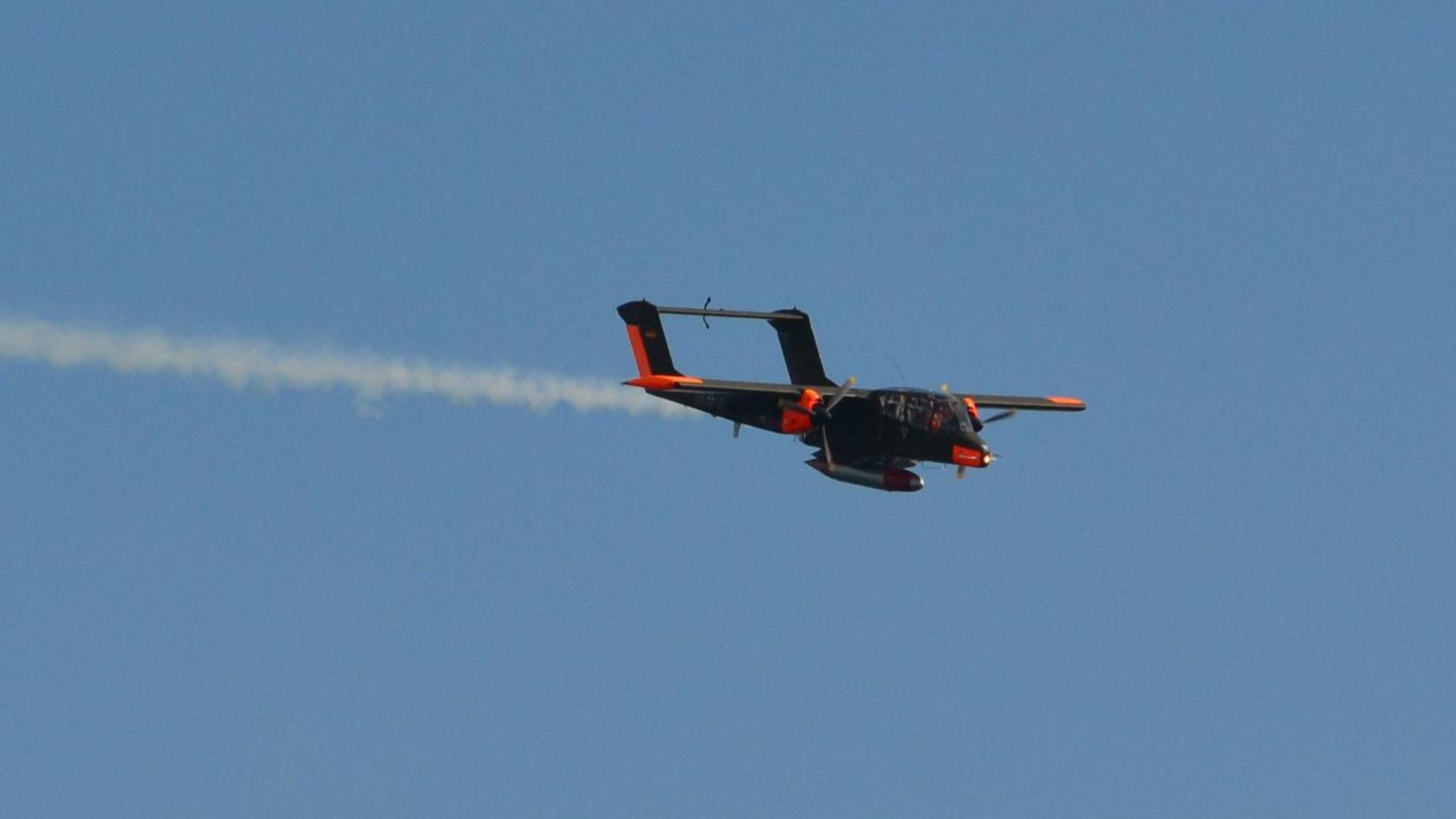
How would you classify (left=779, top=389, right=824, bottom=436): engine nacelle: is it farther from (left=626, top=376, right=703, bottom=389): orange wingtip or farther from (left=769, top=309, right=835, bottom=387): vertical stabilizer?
(left=769, top=309, right=835, bottom=387): vertical stabilizer

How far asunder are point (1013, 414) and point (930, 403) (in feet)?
23.1

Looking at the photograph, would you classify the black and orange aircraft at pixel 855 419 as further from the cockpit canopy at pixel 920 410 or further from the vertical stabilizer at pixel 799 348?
the vertical stabilizer at pixel 799 348

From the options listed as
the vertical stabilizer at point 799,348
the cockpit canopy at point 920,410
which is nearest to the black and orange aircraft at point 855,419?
the cockpit canopy at point 920,410

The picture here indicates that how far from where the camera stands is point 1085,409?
10631cm

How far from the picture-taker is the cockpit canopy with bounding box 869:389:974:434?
93312 mm

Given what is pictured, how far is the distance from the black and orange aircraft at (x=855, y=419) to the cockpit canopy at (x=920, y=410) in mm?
32

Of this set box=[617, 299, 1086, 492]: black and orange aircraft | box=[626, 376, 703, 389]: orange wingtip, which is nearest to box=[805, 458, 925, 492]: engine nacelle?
box=[617, 299, 1086, 492]: black and orange aircraft

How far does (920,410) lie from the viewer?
93.4 meters

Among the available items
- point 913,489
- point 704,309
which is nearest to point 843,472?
point 913,489

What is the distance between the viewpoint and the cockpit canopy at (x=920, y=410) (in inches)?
3674

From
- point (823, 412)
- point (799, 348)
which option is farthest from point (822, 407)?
point (799, 348)

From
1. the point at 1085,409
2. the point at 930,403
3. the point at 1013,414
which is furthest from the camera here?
the point at 1085,409

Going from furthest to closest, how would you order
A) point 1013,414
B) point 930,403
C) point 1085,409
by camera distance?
point 1085,409 < point 1013,414 < point 930,403

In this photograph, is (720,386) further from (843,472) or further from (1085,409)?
(1085,409)
